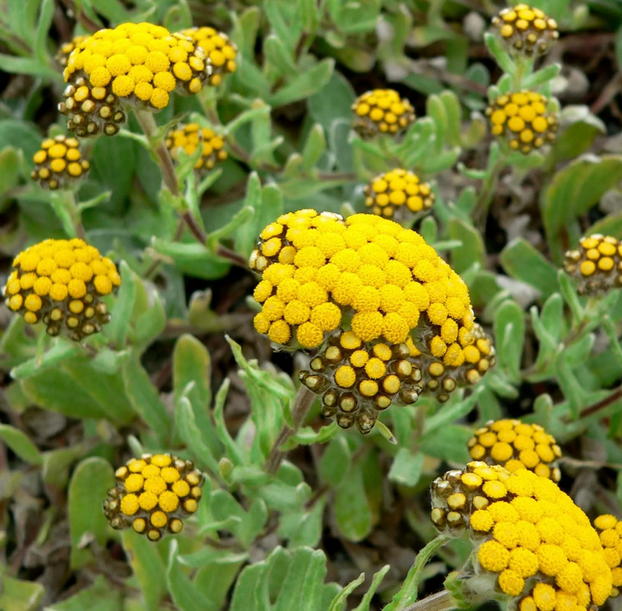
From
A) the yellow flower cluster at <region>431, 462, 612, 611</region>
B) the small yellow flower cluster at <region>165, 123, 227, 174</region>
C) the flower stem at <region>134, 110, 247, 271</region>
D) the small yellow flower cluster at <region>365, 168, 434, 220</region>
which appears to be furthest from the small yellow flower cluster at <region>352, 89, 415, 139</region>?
the yellow flower cluster at <region>431, 462, 612, 611</region>

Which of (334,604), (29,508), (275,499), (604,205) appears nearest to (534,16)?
(604,205)

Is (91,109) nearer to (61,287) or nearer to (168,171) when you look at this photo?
(168,171)

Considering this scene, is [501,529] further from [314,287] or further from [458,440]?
[458,440]

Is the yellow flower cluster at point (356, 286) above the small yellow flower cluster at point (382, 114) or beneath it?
above

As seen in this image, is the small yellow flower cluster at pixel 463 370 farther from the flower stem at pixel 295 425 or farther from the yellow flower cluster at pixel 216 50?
the yellow flower cluster at pixel 216 50

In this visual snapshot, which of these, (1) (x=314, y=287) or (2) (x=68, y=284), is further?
(2) (x=68, y=284)

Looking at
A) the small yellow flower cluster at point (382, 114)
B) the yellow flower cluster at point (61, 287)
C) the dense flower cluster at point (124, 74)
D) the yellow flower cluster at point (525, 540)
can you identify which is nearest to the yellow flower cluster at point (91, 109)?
the dense flower cluster at point (124, 74)
